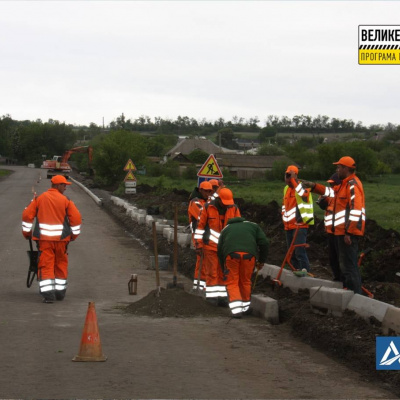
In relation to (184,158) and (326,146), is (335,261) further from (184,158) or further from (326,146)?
(184,158)

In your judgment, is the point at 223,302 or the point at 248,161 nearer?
the point at 223,302

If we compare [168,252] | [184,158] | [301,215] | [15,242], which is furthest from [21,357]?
[184,158]

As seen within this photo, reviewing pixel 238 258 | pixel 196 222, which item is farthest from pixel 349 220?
pixel 196 222

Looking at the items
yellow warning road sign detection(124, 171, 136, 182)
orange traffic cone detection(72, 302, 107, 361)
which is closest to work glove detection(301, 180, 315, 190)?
orange traffic cone detection(72, 302, 107, 361)

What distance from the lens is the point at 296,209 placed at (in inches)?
557

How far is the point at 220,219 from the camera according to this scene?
13.0 m

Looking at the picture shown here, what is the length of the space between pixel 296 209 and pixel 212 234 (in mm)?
1997

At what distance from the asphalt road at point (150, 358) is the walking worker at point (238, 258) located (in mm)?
355

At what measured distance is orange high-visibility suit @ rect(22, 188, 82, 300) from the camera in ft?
42.5

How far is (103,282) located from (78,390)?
8118 mm

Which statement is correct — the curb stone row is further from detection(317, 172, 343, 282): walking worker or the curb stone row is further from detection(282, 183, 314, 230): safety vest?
detection(282, 183, 314, 230): safety vest

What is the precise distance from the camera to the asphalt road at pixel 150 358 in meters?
7.53

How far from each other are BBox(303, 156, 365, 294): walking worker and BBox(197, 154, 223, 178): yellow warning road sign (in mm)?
7301

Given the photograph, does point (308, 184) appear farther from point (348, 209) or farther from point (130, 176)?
point (130, 176)
